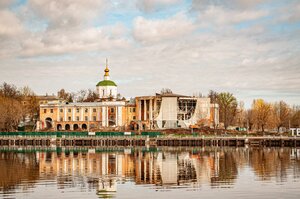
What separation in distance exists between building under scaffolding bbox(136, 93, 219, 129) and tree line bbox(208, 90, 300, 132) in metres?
8.34

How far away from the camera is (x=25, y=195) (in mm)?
35625

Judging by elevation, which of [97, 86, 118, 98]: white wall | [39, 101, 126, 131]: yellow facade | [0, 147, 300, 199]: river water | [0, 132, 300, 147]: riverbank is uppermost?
[97, 86, 118, 98]: white wall

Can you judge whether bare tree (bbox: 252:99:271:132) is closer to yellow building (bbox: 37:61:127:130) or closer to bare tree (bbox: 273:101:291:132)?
bare tree (bbox: 273:101:291:132)

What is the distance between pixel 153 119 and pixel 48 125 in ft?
84.4

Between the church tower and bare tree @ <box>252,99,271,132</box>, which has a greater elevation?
the church tower

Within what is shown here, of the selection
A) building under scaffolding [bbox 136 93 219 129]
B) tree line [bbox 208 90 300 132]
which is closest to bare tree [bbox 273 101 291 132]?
tree line [bbox 208 90 300 132]

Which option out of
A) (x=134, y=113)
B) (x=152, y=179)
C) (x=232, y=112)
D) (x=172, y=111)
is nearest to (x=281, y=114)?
(x=232, y=112)

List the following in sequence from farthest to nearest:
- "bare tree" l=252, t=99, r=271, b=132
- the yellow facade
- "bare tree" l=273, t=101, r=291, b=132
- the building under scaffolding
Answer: "bare tree" l=273, t=101, r=291, b=132 → "bare tree" l=252, t=99, r=271, b=132 → the yellow facade → the building under scaffolding

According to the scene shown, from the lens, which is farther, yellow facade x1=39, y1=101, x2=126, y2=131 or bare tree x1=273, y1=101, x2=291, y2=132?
bare tree x1=273, y1=101, x2=291, y2=132

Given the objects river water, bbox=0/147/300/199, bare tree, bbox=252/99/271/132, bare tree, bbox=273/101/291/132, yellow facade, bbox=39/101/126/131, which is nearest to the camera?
river water, bbox=0/147/300/199

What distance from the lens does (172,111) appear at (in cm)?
12394

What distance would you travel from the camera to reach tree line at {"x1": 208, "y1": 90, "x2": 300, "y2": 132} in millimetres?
136125

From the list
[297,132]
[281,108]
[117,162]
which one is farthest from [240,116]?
[117,162]

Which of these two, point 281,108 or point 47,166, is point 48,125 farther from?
point 47,166
